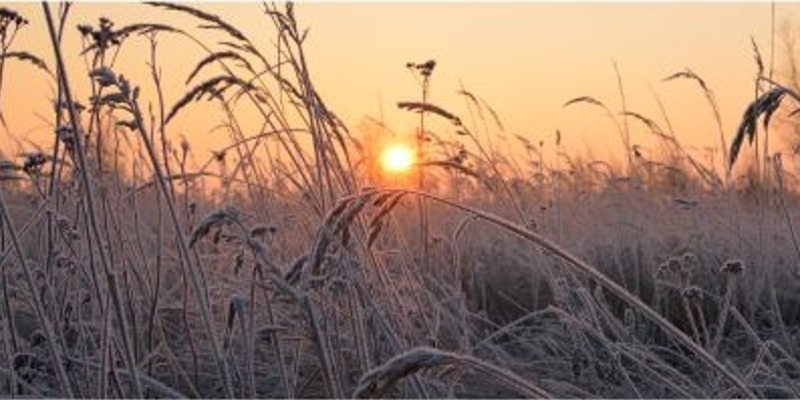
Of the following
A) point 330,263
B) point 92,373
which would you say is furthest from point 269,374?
point 330,263

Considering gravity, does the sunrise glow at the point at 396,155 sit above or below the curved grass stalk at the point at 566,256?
above

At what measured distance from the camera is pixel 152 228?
5.26 metres

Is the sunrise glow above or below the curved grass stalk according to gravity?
above

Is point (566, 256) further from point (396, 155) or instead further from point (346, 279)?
point (396, 155)

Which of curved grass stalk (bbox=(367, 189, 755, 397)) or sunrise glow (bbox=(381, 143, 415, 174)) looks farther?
sunrise glow (bbox=(381, 143, 415, 174))

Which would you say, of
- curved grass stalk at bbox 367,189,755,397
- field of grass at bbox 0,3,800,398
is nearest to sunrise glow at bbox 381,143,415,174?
field of grass at bbox 0,3,800,398

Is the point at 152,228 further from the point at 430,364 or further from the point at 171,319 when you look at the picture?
the point at 430,364

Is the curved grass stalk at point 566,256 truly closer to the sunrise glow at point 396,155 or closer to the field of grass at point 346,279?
the field of grass at point 346,279

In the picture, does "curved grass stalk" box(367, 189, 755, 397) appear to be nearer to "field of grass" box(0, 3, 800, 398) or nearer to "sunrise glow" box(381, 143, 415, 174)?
"field of grass" box(0, 3, 800, 398)

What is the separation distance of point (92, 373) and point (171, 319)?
111cm

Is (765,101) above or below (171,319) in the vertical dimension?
above

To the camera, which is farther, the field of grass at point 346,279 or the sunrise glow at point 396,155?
the sunrise glow at point 396,155

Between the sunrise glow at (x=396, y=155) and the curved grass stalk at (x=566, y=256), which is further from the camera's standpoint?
the sunrise glow at (x=396, y=155)

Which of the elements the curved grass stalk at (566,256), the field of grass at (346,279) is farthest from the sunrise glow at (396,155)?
the curved grass stalk at (566,256)
